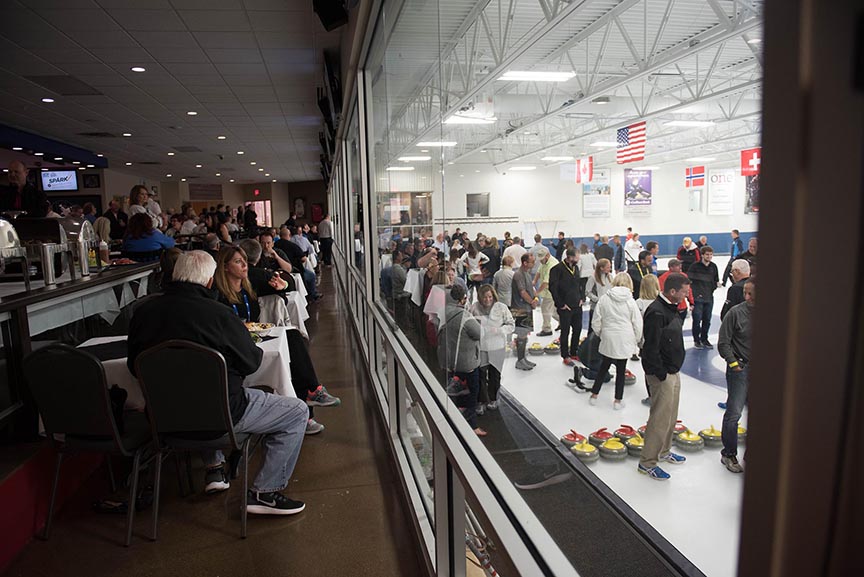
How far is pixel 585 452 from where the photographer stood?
2.27 meters

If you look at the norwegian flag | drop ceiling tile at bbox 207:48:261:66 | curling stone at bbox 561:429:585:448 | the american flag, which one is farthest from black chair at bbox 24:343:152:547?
drop ceiling tile at bbox 207:48:261:66

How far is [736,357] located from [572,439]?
1847 mm

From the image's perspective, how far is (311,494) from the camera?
9.99 ft

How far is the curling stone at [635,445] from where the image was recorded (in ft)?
6.00

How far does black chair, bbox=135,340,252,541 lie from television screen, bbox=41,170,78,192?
14269 millimetres

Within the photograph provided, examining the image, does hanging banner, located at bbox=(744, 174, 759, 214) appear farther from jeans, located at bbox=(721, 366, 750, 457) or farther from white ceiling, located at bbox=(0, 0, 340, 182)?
white ceiling, located at bbox=(0, 0, 340, 182)

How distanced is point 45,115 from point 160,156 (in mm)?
5576

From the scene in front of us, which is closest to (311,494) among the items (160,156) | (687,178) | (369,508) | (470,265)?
(369,508)

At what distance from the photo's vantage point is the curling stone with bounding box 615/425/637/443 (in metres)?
1.87

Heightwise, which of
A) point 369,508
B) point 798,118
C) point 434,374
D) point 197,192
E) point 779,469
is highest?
point 197,192

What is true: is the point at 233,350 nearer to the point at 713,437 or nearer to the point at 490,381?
the point at 490,381

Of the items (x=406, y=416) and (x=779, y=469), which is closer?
(x=779, y=469)

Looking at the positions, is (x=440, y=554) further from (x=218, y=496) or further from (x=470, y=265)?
(x=218, y=496)

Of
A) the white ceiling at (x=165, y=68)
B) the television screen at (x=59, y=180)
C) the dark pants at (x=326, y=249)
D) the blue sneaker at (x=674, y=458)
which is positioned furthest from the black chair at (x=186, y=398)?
the television screen at (x=59, y=180)
